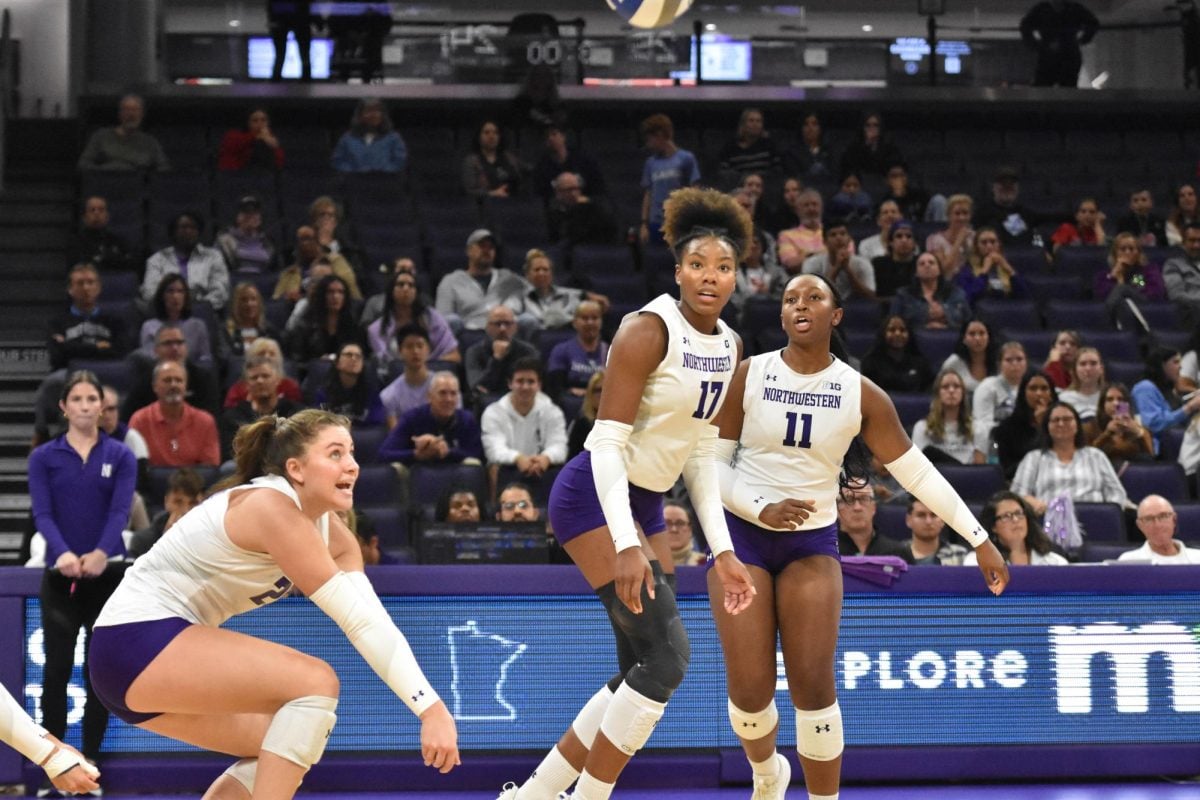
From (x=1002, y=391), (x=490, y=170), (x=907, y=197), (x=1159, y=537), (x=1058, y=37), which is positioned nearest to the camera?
(x=1159, y=537)

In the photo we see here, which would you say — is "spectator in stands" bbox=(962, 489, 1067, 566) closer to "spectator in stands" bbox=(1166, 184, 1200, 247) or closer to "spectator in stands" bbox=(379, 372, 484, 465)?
"spectator in stands" bbox=(379, 372, 484, 465)

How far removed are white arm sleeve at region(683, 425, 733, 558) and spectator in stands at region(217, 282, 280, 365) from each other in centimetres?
620

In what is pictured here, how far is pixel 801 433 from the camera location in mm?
5762

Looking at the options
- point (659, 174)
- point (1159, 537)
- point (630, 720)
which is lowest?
point (630, 720)

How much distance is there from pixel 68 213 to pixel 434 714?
1130 centimetres

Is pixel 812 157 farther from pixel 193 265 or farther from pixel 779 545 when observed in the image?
pixel 779 545

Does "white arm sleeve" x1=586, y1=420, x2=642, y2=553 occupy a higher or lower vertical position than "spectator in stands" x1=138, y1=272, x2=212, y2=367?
lower

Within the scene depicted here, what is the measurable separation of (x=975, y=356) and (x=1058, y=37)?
8617 millimetres

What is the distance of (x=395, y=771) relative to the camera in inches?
278

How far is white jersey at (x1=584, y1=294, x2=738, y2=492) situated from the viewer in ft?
17.7

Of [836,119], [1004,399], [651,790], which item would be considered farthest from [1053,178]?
[651,790]

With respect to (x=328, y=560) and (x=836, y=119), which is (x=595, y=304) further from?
(x=836, y=119)

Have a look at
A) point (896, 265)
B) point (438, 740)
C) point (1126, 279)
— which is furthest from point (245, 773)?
point (1126, 279)

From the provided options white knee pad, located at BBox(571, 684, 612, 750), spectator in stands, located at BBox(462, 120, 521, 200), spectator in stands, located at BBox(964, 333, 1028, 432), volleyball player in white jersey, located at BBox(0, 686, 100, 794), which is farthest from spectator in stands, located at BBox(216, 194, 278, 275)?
volleyball player in white jersey, located at BBox(0, 686, 100, 794)
